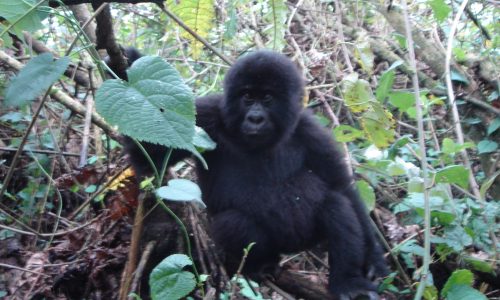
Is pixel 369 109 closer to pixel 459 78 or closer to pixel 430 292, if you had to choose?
pixel 430 292

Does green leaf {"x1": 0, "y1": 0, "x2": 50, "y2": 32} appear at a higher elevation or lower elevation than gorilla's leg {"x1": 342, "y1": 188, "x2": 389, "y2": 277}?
higher

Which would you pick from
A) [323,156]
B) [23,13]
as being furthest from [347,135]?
[23,13]

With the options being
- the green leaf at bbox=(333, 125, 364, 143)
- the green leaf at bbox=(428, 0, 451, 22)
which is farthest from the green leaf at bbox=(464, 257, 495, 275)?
the green leaf at bbox=(428, 0, 451, 22)

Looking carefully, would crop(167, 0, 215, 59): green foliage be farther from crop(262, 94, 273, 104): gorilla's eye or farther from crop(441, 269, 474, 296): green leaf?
crop(441, 269, 474, 296): green leaf

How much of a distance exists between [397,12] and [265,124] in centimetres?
194

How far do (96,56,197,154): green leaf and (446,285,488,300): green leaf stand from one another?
1.57m

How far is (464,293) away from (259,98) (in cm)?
137

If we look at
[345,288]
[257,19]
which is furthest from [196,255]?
[257,19]

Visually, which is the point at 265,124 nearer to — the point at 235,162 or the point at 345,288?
the point at 235,162

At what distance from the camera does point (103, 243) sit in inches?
120

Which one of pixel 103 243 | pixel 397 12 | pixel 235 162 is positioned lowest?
pixel 103 243

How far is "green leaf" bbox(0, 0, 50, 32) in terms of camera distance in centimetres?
169

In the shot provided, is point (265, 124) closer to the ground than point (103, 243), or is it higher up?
higher up

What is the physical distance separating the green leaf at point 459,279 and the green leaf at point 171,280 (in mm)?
1179
